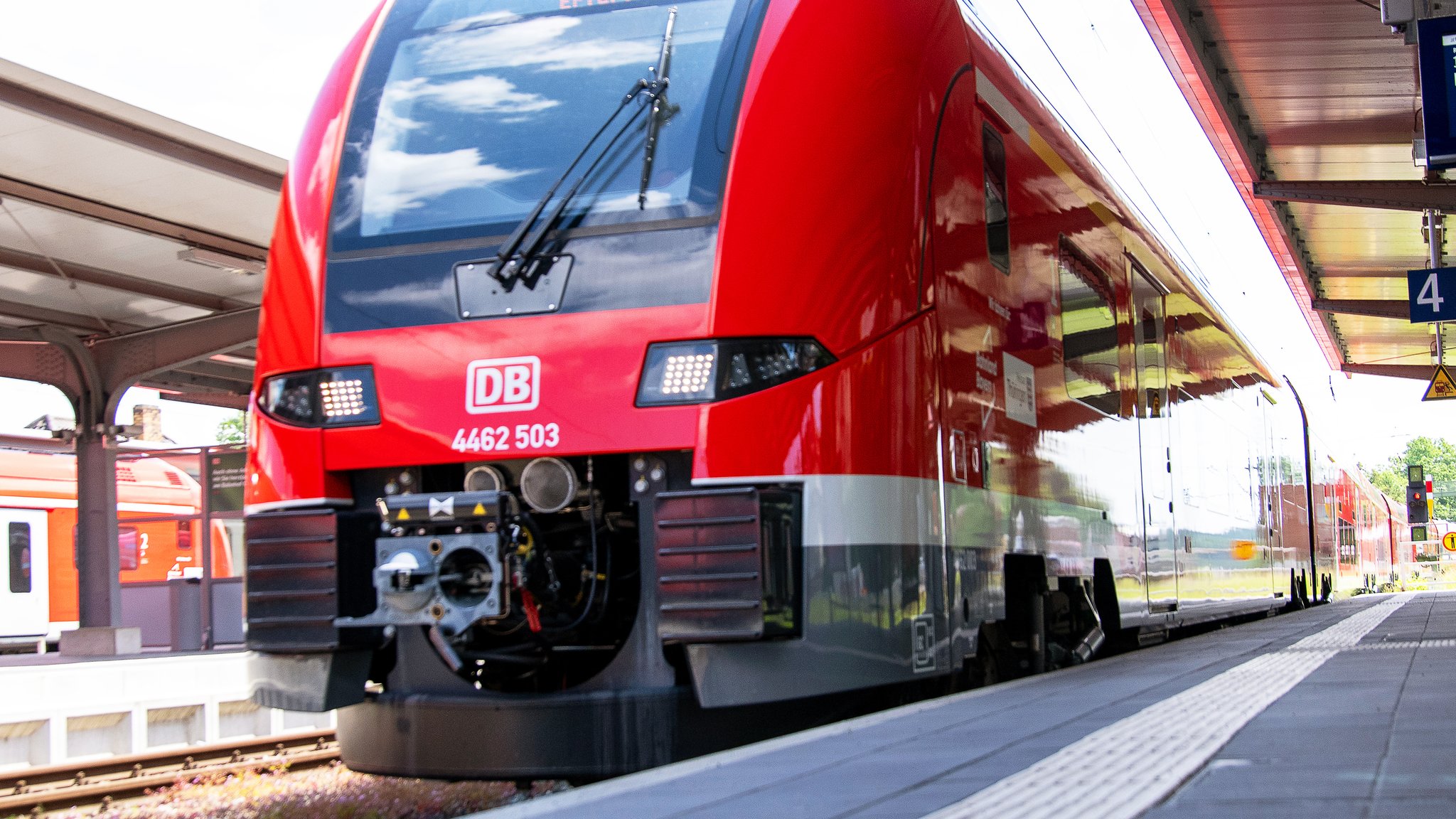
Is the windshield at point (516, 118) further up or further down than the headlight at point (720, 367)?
further up

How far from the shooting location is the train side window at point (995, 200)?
6.01 m

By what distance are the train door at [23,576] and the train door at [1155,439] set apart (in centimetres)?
1829

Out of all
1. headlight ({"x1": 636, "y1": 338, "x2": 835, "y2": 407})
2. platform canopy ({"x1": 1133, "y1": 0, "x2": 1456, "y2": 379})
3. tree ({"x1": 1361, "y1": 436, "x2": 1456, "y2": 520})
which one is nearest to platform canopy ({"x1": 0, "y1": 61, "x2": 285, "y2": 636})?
headlight ({"x1": 636, "y1": 338, "x2": 835, "y2": 407})

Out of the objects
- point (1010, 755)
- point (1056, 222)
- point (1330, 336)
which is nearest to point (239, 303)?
point (1056, 222)

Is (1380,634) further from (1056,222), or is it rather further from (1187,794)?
(1187,794)

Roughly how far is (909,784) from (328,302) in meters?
2.88

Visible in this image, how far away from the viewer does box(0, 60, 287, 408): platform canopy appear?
1165 cm

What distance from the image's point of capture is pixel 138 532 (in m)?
21.8

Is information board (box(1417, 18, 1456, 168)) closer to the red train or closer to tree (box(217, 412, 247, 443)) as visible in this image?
the red train

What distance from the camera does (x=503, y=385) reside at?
4.88 meters

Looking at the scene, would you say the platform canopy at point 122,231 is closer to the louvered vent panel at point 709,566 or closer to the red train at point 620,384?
the red train at point 620,384

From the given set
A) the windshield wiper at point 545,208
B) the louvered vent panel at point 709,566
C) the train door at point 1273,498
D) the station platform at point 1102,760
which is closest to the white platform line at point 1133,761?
the station platform at point 1102,760

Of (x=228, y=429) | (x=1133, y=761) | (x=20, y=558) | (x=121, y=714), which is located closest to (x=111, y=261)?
(x=121, y=714)

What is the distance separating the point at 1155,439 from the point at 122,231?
1019 cm
